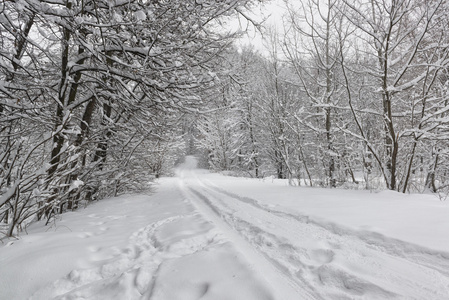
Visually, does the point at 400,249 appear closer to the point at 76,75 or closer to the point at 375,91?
the point at 375,91

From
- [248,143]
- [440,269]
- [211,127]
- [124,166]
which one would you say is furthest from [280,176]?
[440,269]

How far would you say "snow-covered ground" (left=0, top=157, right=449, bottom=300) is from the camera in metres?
1.45

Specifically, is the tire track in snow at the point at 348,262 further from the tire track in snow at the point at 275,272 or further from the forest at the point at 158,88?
the forest at the point at 158,88

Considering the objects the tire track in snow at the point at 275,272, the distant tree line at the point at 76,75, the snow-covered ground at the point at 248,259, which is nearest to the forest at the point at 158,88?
the distant tree line at the point at 76,75

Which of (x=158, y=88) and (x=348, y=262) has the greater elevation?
(x=158, y=88)

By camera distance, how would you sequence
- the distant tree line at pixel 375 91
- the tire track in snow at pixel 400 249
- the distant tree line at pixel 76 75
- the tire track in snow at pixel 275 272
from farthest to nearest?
the distant tree line at pixel 375 91 → the distant tree line at pixel 76 75 → the tire track in snow at pixel 400 249 → the tire track in snow at pixel 275 272

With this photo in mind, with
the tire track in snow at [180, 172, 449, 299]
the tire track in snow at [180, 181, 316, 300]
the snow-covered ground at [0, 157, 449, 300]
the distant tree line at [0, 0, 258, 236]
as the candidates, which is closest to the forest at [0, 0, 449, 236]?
the distant tree line at [0, 0, 258, 236]

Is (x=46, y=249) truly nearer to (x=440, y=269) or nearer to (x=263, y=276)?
(x=263, y=276)

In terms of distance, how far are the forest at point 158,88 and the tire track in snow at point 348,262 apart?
240 cm

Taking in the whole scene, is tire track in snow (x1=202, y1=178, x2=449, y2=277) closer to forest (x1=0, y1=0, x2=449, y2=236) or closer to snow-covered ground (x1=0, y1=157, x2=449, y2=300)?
snow-covered ground (x1=0, y1=157, x2=449, y2=300)

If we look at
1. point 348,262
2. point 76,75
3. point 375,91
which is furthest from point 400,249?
point 76,75

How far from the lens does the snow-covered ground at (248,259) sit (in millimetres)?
1449

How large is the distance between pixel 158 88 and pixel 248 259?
290cm

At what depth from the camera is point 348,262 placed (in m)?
1.72
